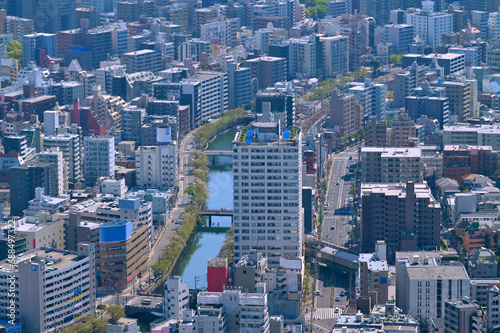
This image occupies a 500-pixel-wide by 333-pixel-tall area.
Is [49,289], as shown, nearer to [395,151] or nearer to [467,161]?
[395,151]

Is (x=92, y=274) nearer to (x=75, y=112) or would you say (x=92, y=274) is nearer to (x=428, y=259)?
(x=428, y=259)

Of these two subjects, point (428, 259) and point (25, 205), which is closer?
point (428, 259)

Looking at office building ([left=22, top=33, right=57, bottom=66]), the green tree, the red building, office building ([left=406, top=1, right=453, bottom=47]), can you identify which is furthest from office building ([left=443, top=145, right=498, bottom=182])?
the green tree

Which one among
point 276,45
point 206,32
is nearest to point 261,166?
point 276,45

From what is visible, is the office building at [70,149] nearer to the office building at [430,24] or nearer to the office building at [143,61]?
the office building at [143,61]

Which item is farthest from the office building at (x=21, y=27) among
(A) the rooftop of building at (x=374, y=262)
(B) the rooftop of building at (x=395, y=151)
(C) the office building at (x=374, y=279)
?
(C) the office building at (x=374, y=279)

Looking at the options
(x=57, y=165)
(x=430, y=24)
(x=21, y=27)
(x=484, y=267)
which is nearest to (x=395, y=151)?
(x=484, y=267)
